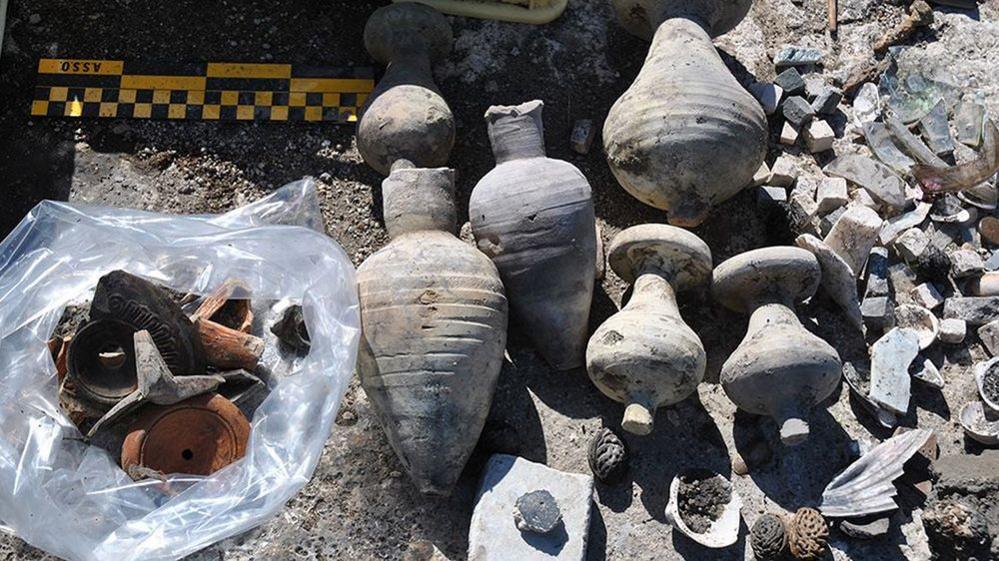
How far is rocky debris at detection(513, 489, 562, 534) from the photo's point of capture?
98.4 inches

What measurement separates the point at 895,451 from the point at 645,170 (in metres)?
0.96

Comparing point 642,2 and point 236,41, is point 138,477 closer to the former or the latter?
point 236,41

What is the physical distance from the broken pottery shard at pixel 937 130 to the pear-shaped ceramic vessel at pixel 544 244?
1159 millimetres

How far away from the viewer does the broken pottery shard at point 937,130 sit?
3.20m

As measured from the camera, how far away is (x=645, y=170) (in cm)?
287

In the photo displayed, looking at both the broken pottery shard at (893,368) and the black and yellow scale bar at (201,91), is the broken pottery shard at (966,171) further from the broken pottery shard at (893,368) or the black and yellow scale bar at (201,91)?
the black and yellow scale bar at (201,91)

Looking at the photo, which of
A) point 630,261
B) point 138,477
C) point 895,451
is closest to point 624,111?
point 630,261

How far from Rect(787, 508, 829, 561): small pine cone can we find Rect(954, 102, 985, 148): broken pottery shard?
134cm


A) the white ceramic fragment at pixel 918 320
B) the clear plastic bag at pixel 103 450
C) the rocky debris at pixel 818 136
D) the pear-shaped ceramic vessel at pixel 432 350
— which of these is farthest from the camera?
the rocky debris at pixel 818 136

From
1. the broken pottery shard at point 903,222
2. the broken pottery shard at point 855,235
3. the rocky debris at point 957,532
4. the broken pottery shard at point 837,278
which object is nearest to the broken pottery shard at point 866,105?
the broken pottery shard at point 903,222

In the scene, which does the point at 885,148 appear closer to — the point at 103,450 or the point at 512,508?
the point at 512,508

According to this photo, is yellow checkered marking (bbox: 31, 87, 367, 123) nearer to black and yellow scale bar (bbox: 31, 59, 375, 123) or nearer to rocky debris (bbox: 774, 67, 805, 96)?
black and yellow scale bar (bbox: 31, 59, 375, 123)

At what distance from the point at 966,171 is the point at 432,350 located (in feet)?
5.51

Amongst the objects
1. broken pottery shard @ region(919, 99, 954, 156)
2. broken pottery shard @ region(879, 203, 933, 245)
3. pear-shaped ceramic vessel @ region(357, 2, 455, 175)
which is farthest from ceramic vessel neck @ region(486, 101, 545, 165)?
broken pottery shard @ region(919, 99, 954, 156)
